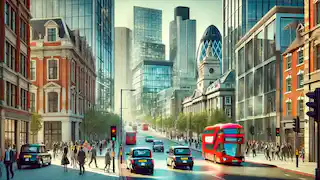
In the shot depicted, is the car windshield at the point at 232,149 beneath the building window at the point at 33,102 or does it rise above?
beneath

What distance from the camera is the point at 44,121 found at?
2746 inches

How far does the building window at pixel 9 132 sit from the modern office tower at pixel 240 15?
284ft

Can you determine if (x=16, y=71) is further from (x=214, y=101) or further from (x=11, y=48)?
(x=214, y=101)

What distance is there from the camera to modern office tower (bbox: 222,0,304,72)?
120 meters

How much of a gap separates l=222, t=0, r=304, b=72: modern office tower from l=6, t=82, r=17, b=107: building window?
8545 centimetres

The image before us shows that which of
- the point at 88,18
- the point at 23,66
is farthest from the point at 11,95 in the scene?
the point at 88,18

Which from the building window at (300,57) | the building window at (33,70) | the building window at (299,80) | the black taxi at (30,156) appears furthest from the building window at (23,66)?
the building window at (299,80)

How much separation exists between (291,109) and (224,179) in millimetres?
31540

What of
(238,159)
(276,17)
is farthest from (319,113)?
(276,17)

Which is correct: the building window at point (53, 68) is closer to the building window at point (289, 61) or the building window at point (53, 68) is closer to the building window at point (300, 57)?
the building window at point (289, 61)

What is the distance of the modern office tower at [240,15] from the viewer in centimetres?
11981

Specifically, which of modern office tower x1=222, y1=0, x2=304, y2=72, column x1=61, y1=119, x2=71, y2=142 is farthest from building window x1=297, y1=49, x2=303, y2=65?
modern office tower x1=222, y1=0, x2=304, y2=72

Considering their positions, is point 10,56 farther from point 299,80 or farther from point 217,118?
point 217,118

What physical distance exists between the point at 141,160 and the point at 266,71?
146 ft
